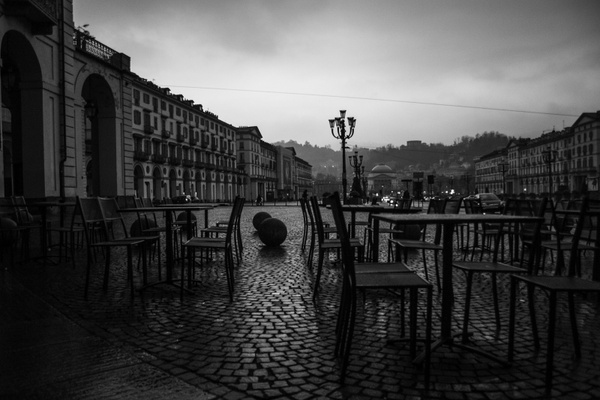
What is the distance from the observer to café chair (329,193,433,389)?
278 centimetres

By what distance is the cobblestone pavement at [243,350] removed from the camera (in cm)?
266

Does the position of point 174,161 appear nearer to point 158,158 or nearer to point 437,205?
point 158,158

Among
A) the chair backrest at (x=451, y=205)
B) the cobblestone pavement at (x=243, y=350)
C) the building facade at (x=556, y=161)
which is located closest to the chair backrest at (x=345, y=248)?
the cobblestone pavement at (x=243, y=350)

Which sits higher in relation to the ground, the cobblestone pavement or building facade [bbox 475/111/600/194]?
building facade [bbox 475/111/600/194]

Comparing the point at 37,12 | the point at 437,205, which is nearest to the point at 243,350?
the point at 437,205

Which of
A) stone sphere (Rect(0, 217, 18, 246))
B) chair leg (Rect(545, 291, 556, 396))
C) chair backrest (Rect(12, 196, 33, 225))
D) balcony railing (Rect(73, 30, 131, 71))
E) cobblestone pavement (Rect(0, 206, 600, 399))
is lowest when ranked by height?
cobblestone pavement (Rect(0, 206, 600, 399))

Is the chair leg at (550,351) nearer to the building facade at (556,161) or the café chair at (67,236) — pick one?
the café chair at (67,236)

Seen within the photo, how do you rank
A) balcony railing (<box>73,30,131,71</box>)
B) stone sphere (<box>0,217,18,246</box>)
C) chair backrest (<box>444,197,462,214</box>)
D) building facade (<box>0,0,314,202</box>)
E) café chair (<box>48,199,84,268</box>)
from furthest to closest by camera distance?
balcony railing (<box>73,30,131,71</box>) < building facade (<box>0,0,314,202</box>) < stone sphere (<box>0,217,18,246</box>) < café chair (<box>48,199,84,268</box>) < chair backrest (<box>444,197,462,214</box>)

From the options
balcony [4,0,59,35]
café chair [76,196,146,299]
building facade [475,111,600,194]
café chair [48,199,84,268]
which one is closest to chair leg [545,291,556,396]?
café chair [76,196,146,299]

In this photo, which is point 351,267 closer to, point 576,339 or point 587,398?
point 587,398

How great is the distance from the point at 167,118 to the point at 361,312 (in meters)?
53.0

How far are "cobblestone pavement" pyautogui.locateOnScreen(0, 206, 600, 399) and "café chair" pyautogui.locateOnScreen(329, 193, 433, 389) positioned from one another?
0.15m

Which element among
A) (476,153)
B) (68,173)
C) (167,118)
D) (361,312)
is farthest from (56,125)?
(476,153)

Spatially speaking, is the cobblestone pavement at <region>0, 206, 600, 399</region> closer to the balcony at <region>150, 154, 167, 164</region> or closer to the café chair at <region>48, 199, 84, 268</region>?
the café chair at <region>48, 199, 84, 268</region>
